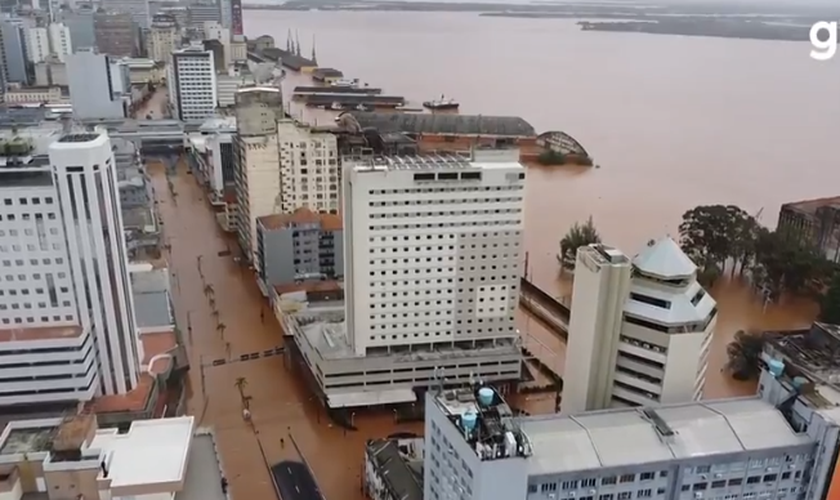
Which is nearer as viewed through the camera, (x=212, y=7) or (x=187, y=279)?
(x=187, y=279)

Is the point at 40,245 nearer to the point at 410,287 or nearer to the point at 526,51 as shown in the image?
the point at 410,287

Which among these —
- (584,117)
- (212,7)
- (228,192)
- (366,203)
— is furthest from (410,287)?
(212,7)

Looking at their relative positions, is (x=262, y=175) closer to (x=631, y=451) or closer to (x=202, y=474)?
(x=202, y=474)

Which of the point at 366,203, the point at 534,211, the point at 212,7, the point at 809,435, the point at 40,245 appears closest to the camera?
the point at 809,435

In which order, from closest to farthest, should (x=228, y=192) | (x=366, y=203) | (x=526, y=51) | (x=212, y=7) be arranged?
(x=366, y=203), (x=228, y=192), (x=212, y=7), (x=526, y=51)

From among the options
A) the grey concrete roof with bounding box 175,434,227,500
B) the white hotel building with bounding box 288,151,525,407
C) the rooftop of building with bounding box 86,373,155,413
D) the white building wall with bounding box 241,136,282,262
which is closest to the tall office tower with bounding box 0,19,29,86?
the white building wall with bounding box 241,136,282,262
